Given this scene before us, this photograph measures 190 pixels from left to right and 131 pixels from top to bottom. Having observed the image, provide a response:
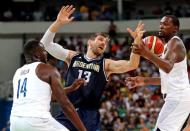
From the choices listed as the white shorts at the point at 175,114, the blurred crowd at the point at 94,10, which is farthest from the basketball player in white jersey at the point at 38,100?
the blurred crowd at the point at 94,10

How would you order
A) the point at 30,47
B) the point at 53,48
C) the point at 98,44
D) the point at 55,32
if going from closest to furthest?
the point at 30,47, the point at 98,44, the point at 55,32, the point at 53,48

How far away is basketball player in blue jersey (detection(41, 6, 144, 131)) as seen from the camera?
6.66 metres

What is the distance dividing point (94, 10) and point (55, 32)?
14415 mm

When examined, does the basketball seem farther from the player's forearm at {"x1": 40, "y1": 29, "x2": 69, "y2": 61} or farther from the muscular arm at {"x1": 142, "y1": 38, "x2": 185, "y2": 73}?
the player's forearm at {"x1": 40, "y1": 29, "x2": 69, "y2": 61}

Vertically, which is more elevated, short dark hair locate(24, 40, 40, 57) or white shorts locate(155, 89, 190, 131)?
short dark hair locate(24, 40, 40, 57)

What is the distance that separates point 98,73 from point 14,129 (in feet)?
6.57

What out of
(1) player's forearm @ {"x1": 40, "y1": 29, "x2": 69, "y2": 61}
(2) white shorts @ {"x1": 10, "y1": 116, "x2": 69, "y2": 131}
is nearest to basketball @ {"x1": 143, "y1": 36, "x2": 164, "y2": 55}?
(1) player's forearm @ {"x1": 40, "y1": 29, "x2": 69, "y2": 61}

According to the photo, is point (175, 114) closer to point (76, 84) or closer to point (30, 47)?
point (76, 84)

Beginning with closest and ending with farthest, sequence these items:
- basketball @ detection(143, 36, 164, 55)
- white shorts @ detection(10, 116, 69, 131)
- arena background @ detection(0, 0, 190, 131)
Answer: white shorts @ detection(10, 116, 69, 131) < basketball @ detection(143, 36, 164, 55) < arena background @ detection(0, 0, 190, 131)

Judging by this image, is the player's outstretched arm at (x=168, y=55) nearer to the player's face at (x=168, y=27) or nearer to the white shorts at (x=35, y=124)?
the player's face at (x=168, y=27)

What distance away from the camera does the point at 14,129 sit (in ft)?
16.9

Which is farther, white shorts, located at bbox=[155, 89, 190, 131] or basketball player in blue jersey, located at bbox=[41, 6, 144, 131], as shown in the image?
basketball player in blue jersey, located at bbox=[41, 6, 144, 131]

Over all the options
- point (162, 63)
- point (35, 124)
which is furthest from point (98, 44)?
point (35, 124)

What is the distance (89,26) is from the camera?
65.8 feet
